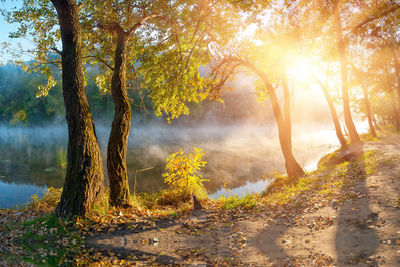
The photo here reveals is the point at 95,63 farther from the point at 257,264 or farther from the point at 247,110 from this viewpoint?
the point at 247,110

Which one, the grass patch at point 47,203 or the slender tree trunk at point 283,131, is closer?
the grass patch at point 47,203

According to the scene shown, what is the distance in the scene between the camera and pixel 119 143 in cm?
769

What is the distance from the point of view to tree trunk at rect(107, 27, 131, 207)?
763 cm

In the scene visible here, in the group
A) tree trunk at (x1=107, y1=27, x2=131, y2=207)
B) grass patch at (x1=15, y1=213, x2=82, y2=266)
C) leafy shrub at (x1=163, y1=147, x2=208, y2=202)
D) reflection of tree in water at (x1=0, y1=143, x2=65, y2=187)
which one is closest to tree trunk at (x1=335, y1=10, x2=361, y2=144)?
leafy shrub at (x1=163, y1=147, x2=208, y2=202)

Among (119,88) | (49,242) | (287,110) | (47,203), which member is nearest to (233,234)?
(49,242)

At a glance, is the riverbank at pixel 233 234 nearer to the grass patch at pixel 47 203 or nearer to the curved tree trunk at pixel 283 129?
the grass patch at pixel 47 203

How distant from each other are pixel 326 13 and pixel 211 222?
24.9ft

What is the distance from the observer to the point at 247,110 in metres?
82.8

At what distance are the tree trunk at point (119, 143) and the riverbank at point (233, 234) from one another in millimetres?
611

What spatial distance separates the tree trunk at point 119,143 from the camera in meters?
7.63

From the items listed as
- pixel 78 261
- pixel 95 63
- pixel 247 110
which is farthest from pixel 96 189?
pixel 247 110

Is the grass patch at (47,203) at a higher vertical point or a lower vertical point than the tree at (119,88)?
lower

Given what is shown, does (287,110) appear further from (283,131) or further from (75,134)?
(75,134)

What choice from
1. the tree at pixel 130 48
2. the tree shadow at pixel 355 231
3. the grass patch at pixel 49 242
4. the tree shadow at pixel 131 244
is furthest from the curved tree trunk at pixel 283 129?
the grass patch at pixel 49 242
